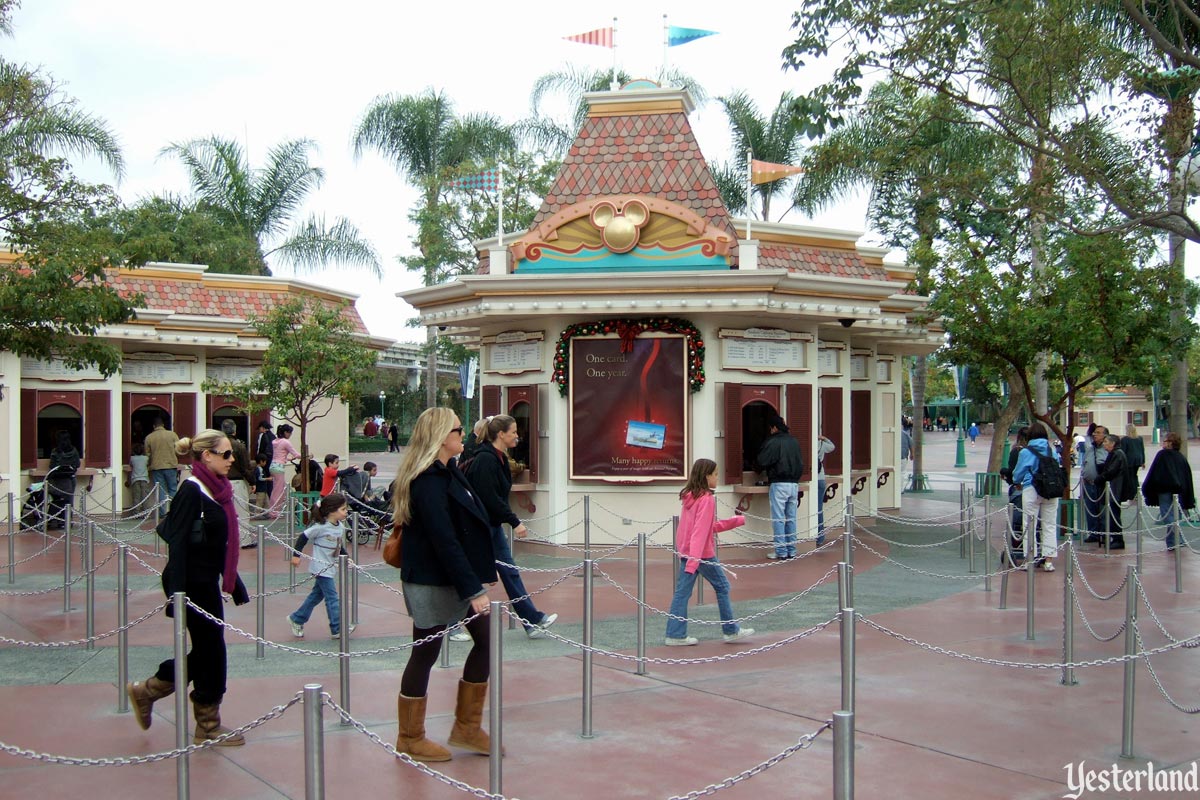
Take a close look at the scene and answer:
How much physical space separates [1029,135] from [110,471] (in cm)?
1984

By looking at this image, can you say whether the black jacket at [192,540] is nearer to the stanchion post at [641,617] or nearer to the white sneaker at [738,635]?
the stanchion post at [641,617]

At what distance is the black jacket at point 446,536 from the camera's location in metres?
5.83

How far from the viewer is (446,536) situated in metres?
5.84

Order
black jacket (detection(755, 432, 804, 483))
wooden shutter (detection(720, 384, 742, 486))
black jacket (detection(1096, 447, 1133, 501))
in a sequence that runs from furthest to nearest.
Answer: black jacket (detection(1096, 447, 1133, 501)) → wooden shutter (detection(720, 384, 742, 486)) → black jacket (detection(755, 432, 804, 483))

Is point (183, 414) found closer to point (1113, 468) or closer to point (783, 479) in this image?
point (783, 479)

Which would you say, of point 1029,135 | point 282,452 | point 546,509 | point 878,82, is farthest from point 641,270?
point 878,82

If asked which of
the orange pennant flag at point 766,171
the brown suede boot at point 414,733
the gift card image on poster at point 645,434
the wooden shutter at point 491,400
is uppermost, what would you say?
the orange pennant flag at point 766,171

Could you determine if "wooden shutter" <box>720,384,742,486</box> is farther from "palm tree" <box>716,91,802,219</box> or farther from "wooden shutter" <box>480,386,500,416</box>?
"palm tree" <box>716,91,802,219</box>

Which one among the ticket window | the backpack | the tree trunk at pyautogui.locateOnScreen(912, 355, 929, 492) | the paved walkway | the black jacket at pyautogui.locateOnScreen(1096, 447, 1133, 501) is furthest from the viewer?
the tree trunk at pyautogui.locateOnScreen(912, 355, 929, 492)

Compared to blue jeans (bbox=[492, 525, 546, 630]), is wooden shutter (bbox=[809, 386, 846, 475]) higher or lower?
higher

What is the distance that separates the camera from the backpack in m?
12.9

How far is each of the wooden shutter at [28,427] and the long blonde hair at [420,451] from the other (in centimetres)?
1507

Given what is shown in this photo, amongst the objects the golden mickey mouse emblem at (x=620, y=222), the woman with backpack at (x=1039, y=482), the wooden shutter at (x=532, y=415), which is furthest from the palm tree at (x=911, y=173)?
the wooden shutter at (x=532, y=415)

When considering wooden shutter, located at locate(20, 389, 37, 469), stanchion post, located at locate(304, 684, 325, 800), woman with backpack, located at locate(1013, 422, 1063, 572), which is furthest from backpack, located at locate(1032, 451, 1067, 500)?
wooden shutter, located at locate(20, 389, 37, 469)
